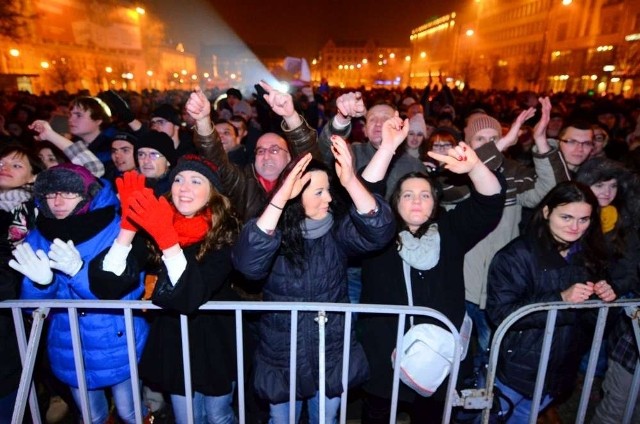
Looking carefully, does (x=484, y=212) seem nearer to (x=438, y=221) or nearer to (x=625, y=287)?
(x=438, y=221)

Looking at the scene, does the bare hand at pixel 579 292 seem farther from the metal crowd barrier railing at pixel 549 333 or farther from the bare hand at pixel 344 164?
the bare hand at pixel 344 164

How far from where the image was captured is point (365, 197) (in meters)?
2.50

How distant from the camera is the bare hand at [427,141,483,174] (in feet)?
9.18

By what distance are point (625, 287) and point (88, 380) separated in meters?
3.98

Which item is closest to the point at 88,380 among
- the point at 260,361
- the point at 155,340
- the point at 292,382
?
the point at 155,340

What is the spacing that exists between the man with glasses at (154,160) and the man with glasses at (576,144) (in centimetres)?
396

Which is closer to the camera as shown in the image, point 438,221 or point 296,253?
point 296,253

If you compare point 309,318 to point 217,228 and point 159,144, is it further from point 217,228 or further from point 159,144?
A: point 159,144

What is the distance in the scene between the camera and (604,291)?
2.65 meters

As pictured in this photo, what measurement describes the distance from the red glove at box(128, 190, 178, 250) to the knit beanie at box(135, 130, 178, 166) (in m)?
1.85

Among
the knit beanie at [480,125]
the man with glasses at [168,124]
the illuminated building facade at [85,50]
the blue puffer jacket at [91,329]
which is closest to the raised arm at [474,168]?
the knit beanie at [480,125]

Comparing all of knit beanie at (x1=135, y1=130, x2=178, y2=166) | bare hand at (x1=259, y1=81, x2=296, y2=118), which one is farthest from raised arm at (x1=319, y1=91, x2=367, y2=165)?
knit beanie at (x1=135, y1=130, x2=178, y2=166)

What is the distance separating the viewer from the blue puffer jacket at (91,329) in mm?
2781

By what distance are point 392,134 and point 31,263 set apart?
8.12 feet
